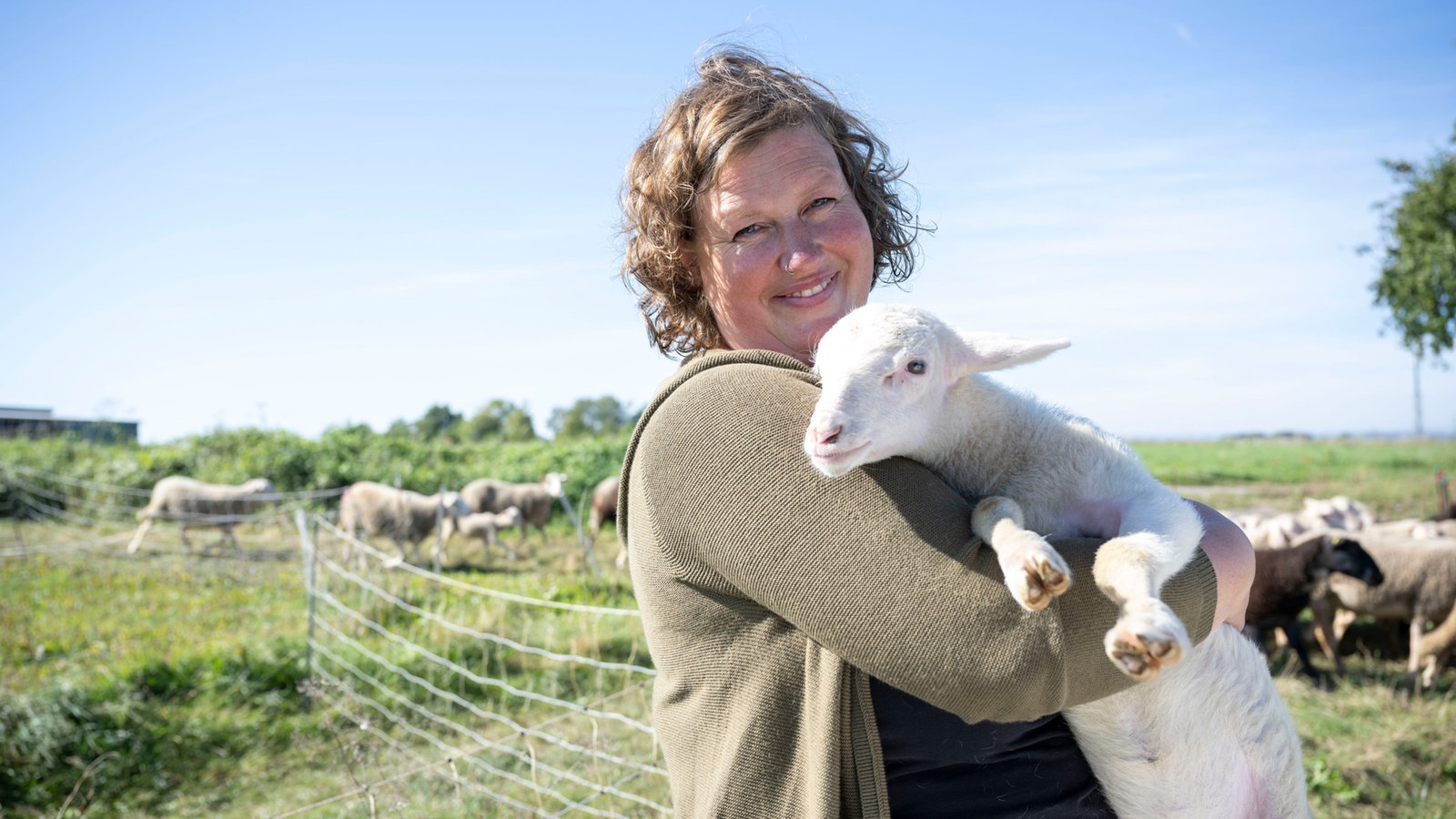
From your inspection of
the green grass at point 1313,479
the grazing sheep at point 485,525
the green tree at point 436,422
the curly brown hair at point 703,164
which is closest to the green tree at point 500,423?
the green tree at point 436,422

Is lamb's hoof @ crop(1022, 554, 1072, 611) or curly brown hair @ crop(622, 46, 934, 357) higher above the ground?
curly brown hair @ crop(622, 46, 934, 357)

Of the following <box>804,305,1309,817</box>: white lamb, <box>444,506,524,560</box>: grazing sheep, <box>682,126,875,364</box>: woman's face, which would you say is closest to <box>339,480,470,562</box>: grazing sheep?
<box>444,506,524,560</box>: grazing sheep

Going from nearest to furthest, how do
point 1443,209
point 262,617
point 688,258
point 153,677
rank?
point 688,258
point 153,677
point 262,617
point 1443,209

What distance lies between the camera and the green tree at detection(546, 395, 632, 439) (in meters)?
26.5

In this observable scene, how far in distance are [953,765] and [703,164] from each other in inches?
51.6

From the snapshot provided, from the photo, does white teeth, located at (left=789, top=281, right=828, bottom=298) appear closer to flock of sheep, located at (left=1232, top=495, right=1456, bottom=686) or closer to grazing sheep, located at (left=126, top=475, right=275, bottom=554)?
flock of sheep, located at (left=1232, top=495, right=1456, bottom=686)

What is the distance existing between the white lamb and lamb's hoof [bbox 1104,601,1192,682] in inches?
8.4

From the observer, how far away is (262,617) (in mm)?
8789

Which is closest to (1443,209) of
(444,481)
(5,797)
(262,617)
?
(444,481)

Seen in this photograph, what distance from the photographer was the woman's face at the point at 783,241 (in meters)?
2.04

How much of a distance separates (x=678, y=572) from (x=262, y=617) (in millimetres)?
8549

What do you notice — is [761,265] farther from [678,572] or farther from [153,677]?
[153,677]

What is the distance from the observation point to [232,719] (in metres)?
5.92

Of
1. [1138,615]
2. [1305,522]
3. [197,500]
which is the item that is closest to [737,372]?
[1138,615]
